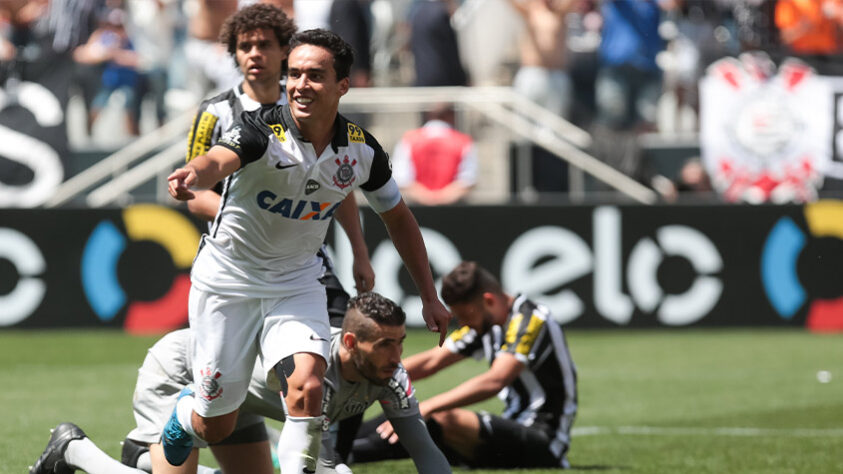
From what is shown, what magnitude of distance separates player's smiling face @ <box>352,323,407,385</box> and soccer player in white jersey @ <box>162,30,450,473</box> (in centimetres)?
28

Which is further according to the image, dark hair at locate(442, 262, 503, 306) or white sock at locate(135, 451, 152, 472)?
dark hair at locate(442, 262, 503, 306)

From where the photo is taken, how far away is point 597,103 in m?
17.4

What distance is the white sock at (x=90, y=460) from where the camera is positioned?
648 centimetres

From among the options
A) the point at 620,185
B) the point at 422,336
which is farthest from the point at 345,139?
the point at 620,185

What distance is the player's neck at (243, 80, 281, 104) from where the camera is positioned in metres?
7.22

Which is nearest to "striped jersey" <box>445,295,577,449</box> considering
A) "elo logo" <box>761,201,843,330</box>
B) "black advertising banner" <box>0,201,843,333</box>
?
"black advertising banner" <box>0,201,843,333</box>

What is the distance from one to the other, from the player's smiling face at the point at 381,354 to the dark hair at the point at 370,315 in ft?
0.09

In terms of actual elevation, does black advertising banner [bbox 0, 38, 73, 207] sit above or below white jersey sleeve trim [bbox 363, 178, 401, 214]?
below

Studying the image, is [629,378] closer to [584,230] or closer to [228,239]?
[584,230]

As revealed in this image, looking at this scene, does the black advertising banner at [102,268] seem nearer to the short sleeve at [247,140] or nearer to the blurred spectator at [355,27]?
the blurred spectator at [355,27]

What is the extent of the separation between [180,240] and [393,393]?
9162 millimetres

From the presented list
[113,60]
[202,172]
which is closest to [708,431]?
[202,172]

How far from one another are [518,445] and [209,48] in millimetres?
9753

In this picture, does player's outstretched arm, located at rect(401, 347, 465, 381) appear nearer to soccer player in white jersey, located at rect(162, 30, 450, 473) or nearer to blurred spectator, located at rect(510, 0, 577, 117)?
soccer player in white jersey, located at rect(162, 30, 450, 473)
